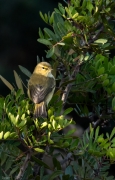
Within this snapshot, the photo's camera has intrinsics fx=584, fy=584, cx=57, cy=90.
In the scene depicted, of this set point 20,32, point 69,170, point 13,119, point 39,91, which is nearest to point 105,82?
point 69,170

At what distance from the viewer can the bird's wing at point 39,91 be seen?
299 cm

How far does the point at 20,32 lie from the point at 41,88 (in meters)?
3.61

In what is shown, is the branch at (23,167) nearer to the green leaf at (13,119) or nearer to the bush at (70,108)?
the bush at (70,108)

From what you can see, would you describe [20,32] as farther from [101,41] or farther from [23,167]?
[23,167]

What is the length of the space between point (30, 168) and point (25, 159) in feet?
0.27

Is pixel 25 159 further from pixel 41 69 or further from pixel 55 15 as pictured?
pixel 41 69

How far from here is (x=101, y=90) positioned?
2717 millimetres

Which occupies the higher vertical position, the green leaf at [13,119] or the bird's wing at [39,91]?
the green leaf at [13,119]

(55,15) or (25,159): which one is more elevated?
(55,15)

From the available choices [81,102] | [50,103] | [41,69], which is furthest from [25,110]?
[41,69]

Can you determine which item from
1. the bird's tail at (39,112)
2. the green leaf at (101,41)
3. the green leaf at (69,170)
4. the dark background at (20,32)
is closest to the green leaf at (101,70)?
the green leaf at (101,41)

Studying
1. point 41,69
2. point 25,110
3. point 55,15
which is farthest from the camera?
point 41,69

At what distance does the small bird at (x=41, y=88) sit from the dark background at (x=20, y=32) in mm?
3039

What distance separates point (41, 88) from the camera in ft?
11.2
